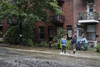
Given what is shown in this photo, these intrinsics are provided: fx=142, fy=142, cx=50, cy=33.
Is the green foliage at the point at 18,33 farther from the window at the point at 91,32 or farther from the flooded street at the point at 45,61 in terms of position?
the flooded street at the point at 45,61

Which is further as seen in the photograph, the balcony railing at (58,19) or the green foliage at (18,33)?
the balcony railing at (58,19)

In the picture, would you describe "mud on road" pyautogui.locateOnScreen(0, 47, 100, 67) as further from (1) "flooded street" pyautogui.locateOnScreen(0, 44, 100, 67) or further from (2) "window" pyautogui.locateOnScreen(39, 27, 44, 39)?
(2) "window" pyautogui.locateOnScreen(39, 27, 44, 39)

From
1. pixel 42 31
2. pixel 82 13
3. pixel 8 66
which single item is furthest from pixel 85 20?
pixel 8 66

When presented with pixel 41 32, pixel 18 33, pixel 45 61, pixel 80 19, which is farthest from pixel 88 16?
pixel 45 61

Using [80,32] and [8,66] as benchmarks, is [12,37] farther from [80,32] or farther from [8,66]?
[8,66]

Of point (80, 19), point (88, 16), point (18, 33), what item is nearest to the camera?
point (88, 16)

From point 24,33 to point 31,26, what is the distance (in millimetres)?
2238

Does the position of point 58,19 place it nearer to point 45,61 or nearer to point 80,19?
point 80,19

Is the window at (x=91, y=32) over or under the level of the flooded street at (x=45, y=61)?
over

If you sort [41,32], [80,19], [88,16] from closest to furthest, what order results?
[88,16] < [80,19] < [41,32]

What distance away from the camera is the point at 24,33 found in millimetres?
21172

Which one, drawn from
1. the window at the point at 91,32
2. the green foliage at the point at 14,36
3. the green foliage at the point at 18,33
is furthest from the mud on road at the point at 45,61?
the green foliage at the point at 18,33

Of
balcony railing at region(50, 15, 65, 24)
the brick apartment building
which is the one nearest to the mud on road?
the brick apartment building

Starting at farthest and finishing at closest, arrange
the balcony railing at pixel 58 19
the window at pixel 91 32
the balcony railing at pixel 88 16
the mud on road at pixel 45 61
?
the balcony railing at pixel 58 19
the window at pixel 91 32
the balcony railing at pixel 88 16
the mud on road at pixel 45 61
